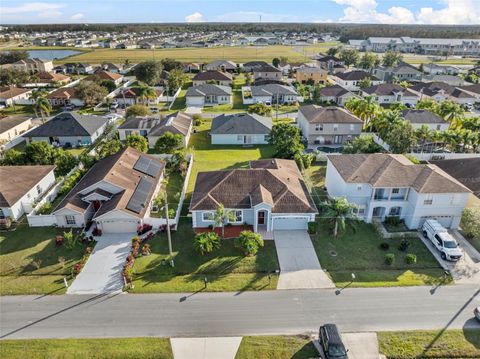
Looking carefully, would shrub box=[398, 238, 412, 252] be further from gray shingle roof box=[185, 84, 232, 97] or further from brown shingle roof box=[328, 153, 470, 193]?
gray shingle roof box=[185, 84, 232, 97]

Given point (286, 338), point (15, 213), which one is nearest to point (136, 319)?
point (286, 338)

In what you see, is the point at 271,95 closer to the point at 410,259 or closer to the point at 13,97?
the point at 410,259

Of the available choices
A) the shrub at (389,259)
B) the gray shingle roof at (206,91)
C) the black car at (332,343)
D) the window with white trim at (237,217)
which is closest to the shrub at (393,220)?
the shrub at (389,259)

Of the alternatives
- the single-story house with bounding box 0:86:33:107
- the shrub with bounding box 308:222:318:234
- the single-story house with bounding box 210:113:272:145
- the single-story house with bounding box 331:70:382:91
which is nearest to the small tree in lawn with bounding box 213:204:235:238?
the shrub with bounding box 308:222:318:234

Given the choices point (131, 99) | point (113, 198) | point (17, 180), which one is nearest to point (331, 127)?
point (113, 198)

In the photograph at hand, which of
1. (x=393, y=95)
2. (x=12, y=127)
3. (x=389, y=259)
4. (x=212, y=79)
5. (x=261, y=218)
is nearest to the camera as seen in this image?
(x=389, y=259)
